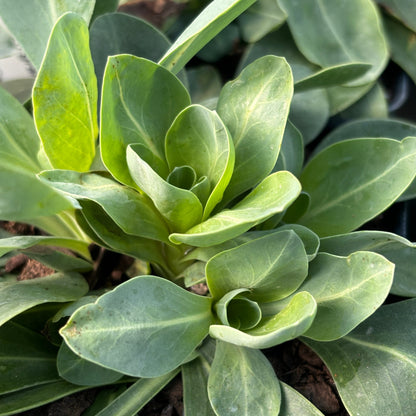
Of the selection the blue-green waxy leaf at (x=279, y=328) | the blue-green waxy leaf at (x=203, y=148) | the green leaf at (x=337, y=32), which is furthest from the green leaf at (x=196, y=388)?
the green leaf at (x=337, y=32)

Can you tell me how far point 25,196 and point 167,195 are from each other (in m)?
0.18

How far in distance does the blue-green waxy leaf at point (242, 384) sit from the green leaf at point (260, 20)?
0.67m

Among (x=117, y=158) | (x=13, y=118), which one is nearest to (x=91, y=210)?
(x=117, y=158)

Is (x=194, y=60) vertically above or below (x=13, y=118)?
below

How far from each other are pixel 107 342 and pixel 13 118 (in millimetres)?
375

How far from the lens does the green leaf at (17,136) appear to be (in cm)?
68

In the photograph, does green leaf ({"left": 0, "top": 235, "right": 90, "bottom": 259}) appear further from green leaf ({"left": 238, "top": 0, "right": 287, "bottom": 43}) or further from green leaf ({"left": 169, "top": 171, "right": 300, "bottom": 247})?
green leaf ({"left": 238, "top": 0, "right": 287, "bottom": 43})

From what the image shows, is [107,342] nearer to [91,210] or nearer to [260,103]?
[91,210]

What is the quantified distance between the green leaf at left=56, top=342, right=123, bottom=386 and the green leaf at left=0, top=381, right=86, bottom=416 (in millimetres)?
47

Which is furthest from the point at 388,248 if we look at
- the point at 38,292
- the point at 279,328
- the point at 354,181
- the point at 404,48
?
the point at 404,48

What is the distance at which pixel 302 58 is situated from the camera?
1045 mm

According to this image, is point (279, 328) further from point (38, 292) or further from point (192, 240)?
point (38, 292)

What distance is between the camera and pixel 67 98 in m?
0.64

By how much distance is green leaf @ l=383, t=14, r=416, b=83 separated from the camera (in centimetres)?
109
